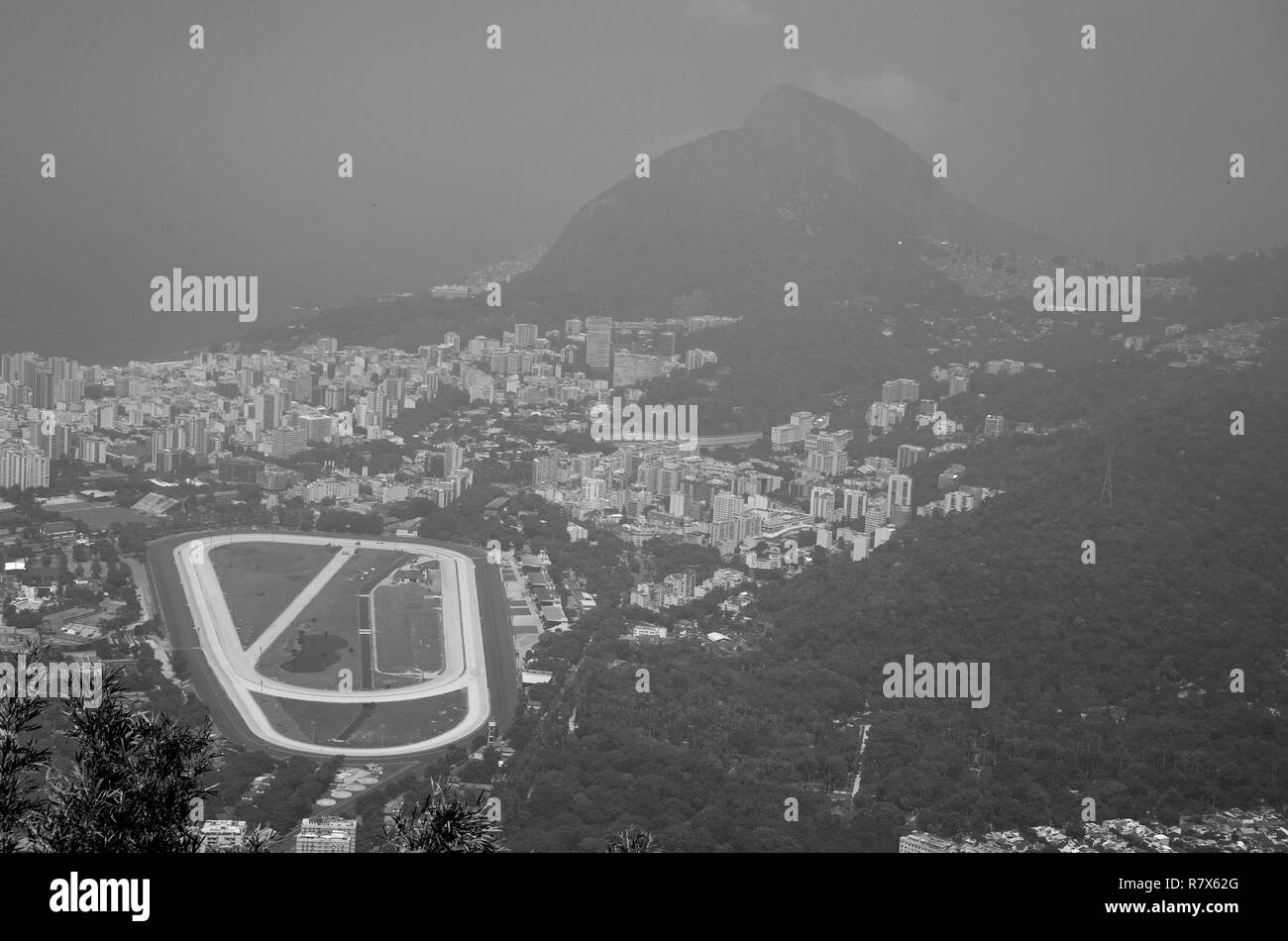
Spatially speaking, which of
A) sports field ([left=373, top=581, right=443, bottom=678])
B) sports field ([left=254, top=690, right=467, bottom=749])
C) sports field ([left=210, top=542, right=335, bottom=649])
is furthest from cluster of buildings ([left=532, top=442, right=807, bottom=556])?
sports field ([left=254, top=690, right=467, bottom=749])

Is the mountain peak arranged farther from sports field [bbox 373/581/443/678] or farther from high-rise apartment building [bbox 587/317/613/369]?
sports field [bbox 373/581/443/678]

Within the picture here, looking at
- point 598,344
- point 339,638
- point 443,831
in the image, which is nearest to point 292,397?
point 598,344

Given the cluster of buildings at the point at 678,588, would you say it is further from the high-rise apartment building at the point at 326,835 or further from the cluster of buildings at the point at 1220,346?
the cluster of buildings at the point at 1220,346

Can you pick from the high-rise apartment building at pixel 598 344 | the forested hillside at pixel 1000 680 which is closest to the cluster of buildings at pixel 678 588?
the forested hillside at pixel 1000 680

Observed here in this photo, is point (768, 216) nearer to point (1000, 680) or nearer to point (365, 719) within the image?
point (1000, 680)

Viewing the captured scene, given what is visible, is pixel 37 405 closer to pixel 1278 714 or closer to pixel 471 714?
pixel 471 714
